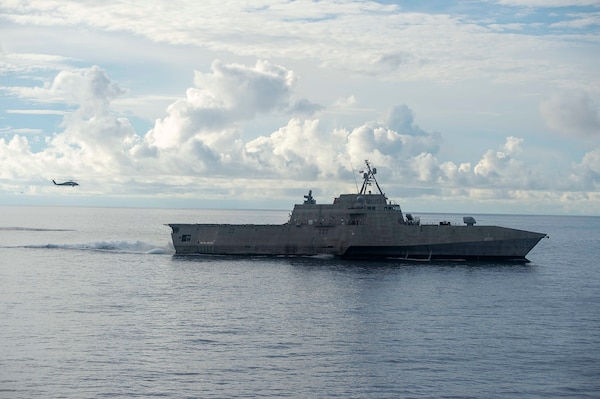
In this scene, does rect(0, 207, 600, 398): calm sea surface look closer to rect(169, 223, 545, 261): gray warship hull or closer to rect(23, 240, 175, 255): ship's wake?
rect(169, 223, 545, 261): gray warship hull

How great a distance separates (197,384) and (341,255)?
46650 mm

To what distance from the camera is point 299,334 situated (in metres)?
36.2

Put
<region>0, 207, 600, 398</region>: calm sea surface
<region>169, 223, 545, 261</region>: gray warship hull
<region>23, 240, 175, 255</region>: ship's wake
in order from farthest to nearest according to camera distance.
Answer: <region>23, 240, 175, 255</region>: ship's wake, <region>169, 223, 545, 261</region>: gray warship hull, <region>0, 207, 600, 398</region>: calm sea surface

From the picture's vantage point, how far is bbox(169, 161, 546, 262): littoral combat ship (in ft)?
229

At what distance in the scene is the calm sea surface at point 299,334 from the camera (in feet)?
91.3

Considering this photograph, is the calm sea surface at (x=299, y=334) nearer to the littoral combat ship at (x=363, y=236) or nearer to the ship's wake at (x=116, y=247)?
the littoral combat ship at (x=363, y=236)

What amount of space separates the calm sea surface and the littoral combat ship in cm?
599

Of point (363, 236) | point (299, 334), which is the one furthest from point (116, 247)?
point (299, 334)

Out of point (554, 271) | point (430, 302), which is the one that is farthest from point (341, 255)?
point (430, 302)

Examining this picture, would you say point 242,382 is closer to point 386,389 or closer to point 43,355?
point 386,389

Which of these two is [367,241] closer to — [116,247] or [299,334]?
[299,334]

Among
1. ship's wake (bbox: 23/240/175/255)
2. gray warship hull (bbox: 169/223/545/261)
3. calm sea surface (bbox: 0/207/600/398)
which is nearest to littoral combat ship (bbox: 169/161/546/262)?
gray warship hull (bbox: 169/223/545/261)

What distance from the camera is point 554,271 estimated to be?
226 feet

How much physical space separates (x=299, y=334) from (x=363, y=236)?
36484 mm
